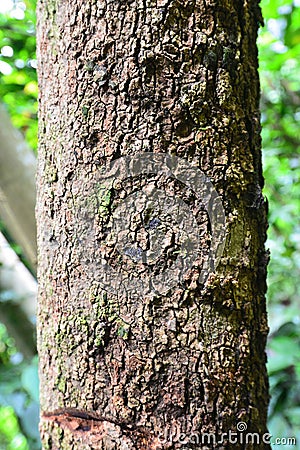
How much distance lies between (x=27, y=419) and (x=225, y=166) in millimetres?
715

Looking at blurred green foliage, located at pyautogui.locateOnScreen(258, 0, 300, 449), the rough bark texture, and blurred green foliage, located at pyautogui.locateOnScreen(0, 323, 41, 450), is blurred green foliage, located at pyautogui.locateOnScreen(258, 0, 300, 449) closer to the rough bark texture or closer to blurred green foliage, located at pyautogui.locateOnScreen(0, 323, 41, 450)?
blurred green foliage, located at pyautogui.locateOnScreen(0, 323, 41, 450)

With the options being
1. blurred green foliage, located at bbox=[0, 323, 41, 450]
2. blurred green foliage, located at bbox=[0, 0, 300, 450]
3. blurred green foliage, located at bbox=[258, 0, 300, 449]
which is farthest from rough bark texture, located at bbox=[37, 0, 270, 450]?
blurred green foliage, located at bbox=[258, 0, 300, 449]

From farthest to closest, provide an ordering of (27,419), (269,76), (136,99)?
(269,76)
(27,419)
(136,99)

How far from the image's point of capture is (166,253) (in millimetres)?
396

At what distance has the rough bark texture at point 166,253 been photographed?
39cm

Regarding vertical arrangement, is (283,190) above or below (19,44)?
above

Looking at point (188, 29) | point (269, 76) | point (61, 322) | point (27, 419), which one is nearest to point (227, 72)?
point (188, 29)

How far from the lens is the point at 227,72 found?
1.38ft

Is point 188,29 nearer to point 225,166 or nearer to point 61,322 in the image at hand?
point 225,166

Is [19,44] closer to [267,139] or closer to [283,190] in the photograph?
[267,139]

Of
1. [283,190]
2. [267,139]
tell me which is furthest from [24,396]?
[283,190]


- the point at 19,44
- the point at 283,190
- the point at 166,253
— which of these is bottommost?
the point at 166,253

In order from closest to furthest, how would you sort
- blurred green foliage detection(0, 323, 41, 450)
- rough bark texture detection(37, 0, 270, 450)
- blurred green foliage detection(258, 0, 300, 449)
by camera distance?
rough bark texture detection(37, 0, 270, 450) < blurred green foliage detection(0, 323, 41, 450) < blurred green foliage detection(258, 0, 300, 449)

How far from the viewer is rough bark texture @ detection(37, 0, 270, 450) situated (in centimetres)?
39
